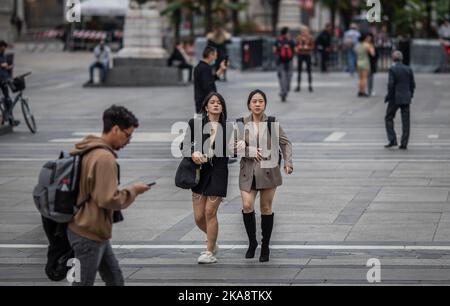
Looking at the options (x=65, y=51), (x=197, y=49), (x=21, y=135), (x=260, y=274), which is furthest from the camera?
(x=65, y=51)

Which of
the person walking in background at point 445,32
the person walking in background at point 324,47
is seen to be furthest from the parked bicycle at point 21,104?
the person walking in background at point 445,32

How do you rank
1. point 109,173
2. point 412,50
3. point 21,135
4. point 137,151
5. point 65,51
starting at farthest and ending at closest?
point 65,51 < point 412,50 < point 21,135 < point 137,151 < point 109,173

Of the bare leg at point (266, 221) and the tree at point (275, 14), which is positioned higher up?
the bare leg at point (266, 221)

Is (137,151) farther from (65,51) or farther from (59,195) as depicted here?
(65,51)

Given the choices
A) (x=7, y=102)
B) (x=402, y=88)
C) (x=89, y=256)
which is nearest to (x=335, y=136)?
(x=402, y=88)

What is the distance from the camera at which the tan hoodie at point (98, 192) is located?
27.6 ft

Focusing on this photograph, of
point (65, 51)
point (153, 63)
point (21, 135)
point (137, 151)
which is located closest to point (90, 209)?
point (137, 151)

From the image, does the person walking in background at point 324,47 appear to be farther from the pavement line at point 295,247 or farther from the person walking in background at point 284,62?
the pavement line at point 295,247

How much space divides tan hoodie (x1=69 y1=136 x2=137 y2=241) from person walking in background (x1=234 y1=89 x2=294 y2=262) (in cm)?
338

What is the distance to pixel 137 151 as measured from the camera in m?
22.0

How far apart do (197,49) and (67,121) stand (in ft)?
71.6

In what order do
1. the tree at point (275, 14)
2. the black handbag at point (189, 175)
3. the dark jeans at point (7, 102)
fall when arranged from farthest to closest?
the tree at point (275, 14), the dark jeans at point (7, 102), the black handbag at point (189, 175)

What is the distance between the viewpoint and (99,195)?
841 centimetres

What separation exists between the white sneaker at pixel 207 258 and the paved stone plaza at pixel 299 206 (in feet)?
0.30
